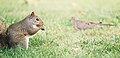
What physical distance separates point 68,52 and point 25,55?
803mm

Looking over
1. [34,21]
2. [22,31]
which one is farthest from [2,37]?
[34,21]

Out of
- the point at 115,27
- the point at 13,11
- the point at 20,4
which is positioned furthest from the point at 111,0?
the point at 115,27

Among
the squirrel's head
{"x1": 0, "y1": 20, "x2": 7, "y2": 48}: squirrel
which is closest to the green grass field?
{"x1": 0, "y1": 20, "x2": 7, "y2": 48}: squirrel

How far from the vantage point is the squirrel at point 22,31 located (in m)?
6.97

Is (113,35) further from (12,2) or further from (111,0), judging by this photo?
(111,0)

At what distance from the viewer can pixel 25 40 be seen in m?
6.98

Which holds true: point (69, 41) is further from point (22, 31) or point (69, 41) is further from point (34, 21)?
point (22, 31)

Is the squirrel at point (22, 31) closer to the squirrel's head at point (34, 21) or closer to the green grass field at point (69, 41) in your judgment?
the squirrel's head at point (34, 21)

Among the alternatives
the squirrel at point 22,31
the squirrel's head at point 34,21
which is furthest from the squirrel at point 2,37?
the squirrel's head at point 34,21

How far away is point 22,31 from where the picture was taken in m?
7.07

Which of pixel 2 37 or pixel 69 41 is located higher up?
pixel 2 37

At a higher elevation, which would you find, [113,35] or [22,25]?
[22,25]

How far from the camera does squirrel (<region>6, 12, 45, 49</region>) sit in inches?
275

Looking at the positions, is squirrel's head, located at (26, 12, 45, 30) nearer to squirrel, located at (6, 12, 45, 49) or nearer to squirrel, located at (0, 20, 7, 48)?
squirrel, located at (6, 12, 45, 49)
